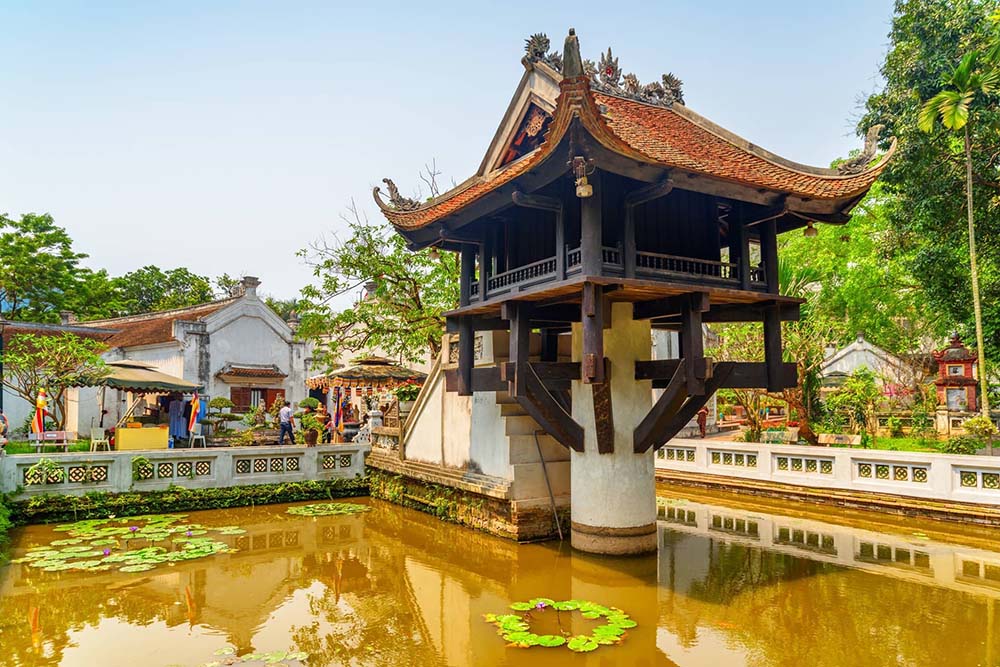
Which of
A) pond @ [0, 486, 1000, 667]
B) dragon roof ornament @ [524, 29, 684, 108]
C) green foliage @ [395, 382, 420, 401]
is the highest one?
dragon roof ornament @ [524, 29, 684, 108]

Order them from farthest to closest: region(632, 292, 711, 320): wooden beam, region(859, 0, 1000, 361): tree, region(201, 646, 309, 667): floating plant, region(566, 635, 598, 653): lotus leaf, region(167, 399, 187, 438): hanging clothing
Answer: region(167, 399, 187, 438): hanging clothing < region(859, 0, 1000, 361): tree < region(632, 292, 711, 320): wooden beam < region(566, 635, 598, 653): lotus leaf < region(201, 646, 309, 667): floating plant

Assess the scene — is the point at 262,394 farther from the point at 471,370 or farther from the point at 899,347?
the point at 899,347

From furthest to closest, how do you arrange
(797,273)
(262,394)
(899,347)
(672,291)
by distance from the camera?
1. (899,347)
2. (262,394)
3. (797,273)
4. (672,291)

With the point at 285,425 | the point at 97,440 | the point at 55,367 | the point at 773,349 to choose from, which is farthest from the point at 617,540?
the point at 55,367

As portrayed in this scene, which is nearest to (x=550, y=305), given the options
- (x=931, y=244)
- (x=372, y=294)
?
(x=372, y=294)

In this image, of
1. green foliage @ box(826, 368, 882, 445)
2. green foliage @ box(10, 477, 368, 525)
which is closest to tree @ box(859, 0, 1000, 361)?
green foliage @ box(826, 368, 882, 445)

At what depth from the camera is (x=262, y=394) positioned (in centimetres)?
2312

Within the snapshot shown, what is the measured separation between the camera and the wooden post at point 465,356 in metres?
9.77

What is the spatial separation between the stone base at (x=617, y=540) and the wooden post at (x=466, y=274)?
3712 mm

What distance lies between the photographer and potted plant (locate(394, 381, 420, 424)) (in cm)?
1361

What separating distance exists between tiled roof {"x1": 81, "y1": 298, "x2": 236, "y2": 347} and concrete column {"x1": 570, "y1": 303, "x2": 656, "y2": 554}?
16.8 metres

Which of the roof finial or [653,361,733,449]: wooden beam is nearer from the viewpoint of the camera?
the roof finial

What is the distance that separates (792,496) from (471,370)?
23.0 ft

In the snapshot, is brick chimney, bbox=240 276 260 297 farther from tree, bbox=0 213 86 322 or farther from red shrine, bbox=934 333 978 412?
red shrine, bbox=934 333 978 412
